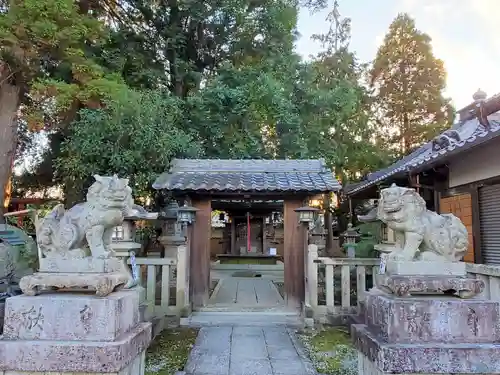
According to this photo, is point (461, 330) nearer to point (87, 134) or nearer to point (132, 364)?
point (132, 364)

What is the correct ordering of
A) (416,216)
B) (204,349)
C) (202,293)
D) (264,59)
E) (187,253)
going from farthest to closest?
1. (264,59)
2. (202,293)
3. (187,253)
4. (204,349)
5. (416,216)

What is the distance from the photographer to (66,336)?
11.0 ft

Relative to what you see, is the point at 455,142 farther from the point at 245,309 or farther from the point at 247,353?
the point at 245,309

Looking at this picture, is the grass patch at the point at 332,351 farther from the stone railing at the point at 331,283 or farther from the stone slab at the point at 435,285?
the stone slab at the point at 435,285

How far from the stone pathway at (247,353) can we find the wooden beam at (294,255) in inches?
54.3

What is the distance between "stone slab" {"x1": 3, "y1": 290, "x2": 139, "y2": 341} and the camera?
3357 mm

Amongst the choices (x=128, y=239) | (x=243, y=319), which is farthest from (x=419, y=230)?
(x=243, y=319)

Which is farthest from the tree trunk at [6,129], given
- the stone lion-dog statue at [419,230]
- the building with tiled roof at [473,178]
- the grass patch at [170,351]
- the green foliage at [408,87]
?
the green foliage at [408,87]

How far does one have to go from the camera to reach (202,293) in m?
9.10

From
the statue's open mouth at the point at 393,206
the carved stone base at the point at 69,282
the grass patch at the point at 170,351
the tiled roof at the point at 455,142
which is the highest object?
the tiled roof at the point at 455,142

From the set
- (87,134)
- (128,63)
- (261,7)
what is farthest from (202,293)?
(261,7)

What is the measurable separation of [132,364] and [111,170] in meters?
6.24

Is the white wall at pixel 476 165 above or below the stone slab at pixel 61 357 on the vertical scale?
above

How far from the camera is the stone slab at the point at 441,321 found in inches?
129
